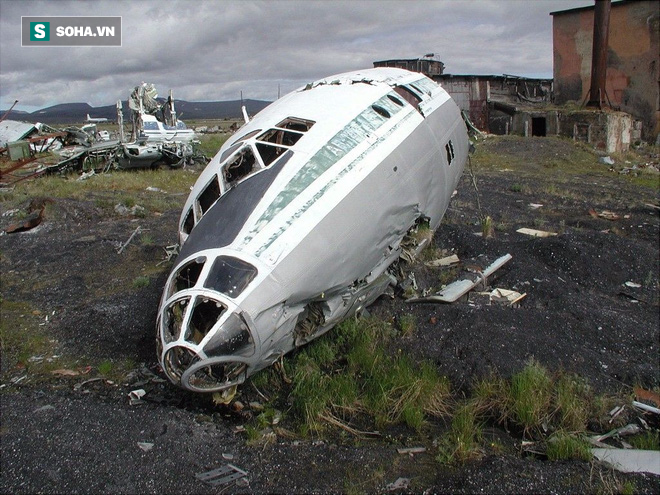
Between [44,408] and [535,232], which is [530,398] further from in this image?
[535,232]

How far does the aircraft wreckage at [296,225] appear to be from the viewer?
5.90 meters

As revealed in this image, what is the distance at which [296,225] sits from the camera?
6469 millimetres

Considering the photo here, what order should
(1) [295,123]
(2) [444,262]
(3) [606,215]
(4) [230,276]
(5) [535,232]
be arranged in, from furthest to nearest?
1. (3) [606,215]
2. (5) [535,232]
3. (2) [444,262]
4. (1) [295,123]
5. (4) [230,276]

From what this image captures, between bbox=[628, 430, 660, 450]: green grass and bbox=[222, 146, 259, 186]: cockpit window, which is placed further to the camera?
bbox=[222, 146, 259, 186]: cockpit window

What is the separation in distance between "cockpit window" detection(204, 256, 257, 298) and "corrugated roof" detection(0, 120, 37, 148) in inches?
1298

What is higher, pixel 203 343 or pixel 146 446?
pixel 203 343

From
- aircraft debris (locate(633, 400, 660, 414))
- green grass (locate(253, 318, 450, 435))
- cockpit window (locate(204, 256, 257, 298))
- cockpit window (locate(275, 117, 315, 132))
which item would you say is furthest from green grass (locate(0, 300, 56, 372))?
aircraft debris (locate(633, 400, 660, 414))

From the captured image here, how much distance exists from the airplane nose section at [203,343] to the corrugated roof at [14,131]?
3282 cm

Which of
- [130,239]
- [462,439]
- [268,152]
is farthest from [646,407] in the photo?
[130,239]

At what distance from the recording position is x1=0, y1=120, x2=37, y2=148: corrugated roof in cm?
3359

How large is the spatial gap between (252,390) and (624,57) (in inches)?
1502

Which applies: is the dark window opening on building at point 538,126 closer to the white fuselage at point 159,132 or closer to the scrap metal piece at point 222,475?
the white fuselage at point 159,132

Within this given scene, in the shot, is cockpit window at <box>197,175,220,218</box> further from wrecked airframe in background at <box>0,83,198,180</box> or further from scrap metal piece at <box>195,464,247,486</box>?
wrecked airframe in background at <box>0,83,198,180</box>

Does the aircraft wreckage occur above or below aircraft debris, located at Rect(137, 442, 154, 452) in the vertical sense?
above
